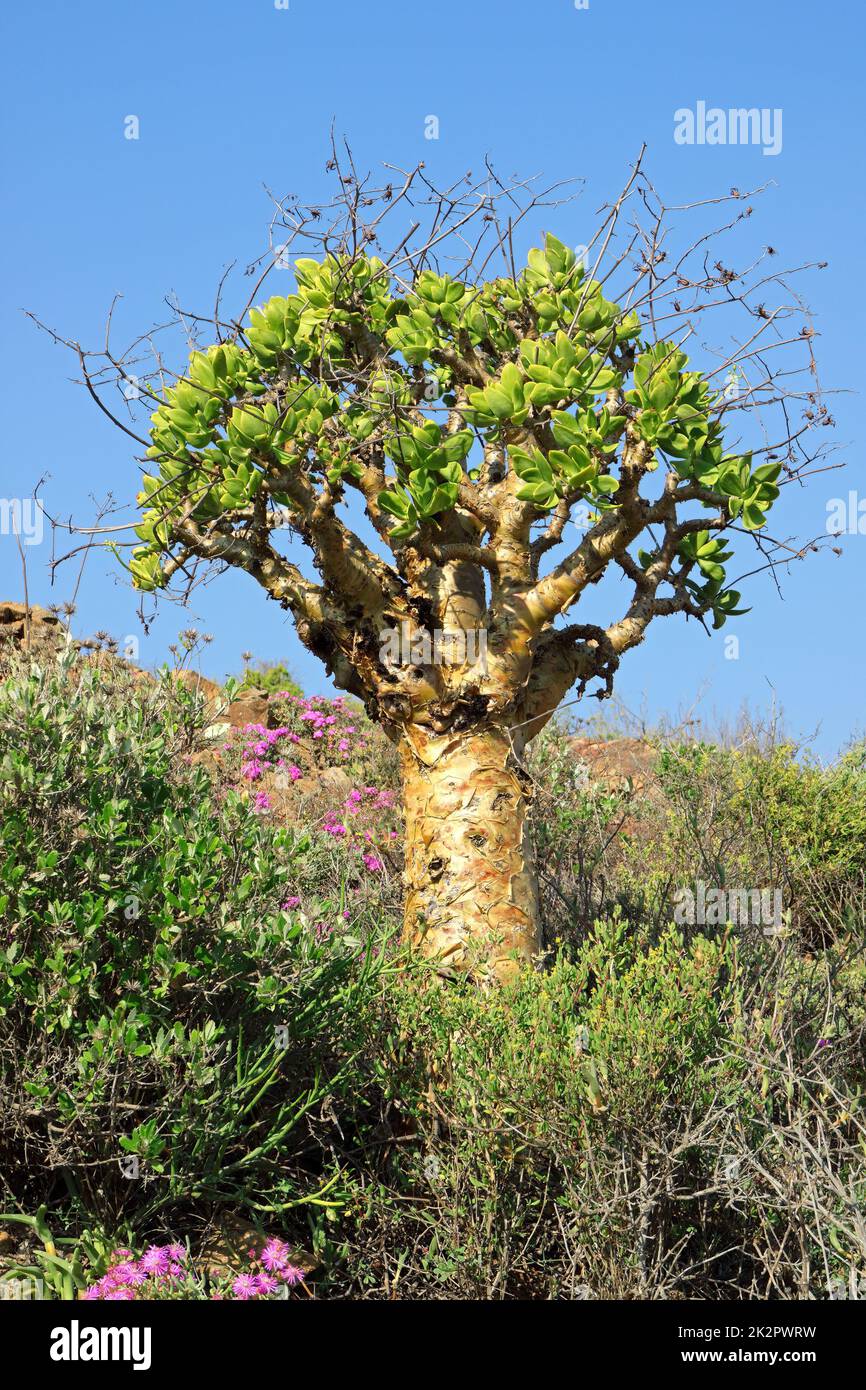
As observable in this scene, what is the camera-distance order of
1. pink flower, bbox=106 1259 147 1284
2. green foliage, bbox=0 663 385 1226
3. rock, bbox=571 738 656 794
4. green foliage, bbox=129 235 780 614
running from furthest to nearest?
rock, bbox=571 738 656 794
green foliage, bbox=129 235 780 614
green foliage, bbox=0 663 385 1226
pink flower, bbox=106 1259 147 1284

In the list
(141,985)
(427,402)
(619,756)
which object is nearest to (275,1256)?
(141,985)

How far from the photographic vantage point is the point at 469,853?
693cm

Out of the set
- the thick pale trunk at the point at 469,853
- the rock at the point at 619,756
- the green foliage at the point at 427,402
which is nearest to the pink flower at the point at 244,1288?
the thick pale trunk at the point at 469,853

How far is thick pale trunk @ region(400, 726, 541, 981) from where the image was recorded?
6.85 metres

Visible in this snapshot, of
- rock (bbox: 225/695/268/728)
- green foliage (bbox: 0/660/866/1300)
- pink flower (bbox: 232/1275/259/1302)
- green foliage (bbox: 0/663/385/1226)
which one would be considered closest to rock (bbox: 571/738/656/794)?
rock (bbox: 225/695/268/728)

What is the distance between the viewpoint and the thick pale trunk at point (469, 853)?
22.5ft

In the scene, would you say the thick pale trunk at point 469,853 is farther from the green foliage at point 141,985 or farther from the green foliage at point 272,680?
the green foliage at point 272,680

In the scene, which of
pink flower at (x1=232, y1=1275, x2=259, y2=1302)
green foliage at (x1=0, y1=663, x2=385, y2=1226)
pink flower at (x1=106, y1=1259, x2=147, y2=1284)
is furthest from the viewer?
green foliage at (x1=0, y1=663, x2=385, y2=1226)

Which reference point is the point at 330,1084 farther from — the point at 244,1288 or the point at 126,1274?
the point at 126,1274

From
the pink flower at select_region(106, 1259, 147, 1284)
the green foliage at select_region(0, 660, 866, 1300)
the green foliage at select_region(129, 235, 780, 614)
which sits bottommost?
the pink flower at select_region(106, 1259, 147, 1284)

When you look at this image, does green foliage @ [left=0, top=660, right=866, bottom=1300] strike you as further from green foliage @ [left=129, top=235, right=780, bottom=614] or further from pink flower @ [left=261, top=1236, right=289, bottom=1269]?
green foliage @ [left=129, top=235, right=780, bottom=614]

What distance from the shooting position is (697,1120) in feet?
17.9
